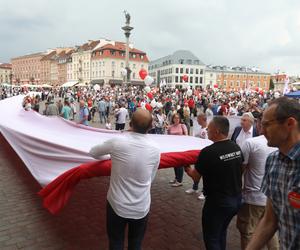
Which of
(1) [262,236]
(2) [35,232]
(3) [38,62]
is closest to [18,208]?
(2) [35,232]

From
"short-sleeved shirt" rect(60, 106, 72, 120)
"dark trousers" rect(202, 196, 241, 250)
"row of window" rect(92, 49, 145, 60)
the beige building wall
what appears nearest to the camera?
"dark trousers" rect(202, 196, 241, 250)

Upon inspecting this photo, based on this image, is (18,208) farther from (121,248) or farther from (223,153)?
(223,153)

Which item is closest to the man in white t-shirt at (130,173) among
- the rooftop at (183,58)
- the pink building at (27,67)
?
the rooftop at (183,58)

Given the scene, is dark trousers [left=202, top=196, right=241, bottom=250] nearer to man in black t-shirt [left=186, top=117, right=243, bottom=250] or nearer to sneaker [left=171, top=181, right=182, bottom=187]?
man in black t-shirt [left=186, top=117, right=243, bottom=250]

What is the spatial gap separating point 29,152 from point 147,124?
100 inches

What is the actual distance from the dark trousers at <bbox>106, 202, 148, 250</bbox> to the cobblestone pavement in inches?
45.2

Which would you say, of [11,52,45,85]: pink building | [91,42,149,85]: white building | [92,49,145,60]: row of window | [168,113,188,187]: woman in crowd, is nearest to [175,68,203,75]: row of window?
[91,42,149,85]: white building

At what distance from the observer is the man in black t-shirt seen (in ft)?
9.80

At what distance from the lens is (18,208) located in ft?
17.3

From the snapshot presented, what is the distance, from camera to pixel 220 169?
2996 millimetres

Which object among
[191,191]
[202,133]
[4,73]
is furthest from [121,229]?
[4,73]

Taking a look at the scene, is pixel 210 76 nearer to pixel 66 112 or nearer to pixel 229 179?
pixel 66 112

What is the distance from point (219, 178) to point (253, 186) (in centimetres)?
62

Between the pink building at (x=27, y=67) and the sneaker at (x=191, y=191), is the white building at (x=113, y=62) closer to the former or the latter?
the pink building at (x=27, y=67)
